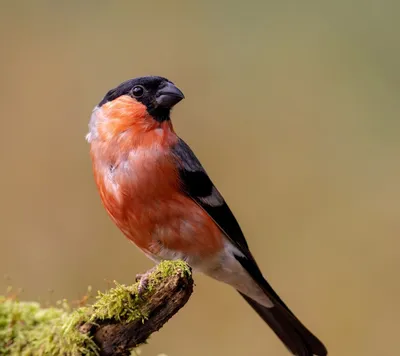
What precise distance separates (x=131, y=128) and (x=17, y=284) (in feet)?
6.69

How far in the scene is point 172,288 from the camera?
6.42ft

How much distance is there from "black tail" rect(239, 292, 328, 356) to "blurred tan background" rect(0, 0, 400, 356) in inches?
54.0

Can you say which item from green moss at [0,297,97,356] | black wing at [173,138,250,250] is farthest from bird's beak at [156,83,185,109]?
green moss at [0,297,97,356]

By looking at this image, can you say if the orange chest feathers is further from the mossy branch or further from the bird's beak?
the mossy branch

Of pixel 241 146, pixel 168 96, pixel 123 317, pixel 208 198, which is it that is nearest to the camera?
pixel 123 317

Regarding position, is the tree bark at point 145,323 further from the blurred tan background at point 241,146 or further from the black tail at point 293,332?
the blurred tan background at point 241,146

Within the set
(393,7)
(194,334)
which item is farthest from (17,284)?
(393,7)

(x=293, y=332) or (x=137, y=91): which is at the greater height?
(x=137, y=91)

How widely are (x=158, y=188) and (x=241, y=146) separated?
2.44 meters

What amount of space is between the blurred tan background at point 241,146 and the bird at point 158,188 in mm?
1664

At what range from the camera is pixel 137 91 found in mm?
2598

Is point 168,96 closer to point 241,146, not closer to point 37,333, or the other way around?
point 37,333

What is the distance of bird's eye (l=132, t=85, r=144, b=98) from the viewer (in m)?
2.60

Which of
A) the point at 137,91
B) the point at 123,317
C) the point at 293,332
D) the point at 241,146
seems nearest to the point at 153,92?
the point at 137,91
